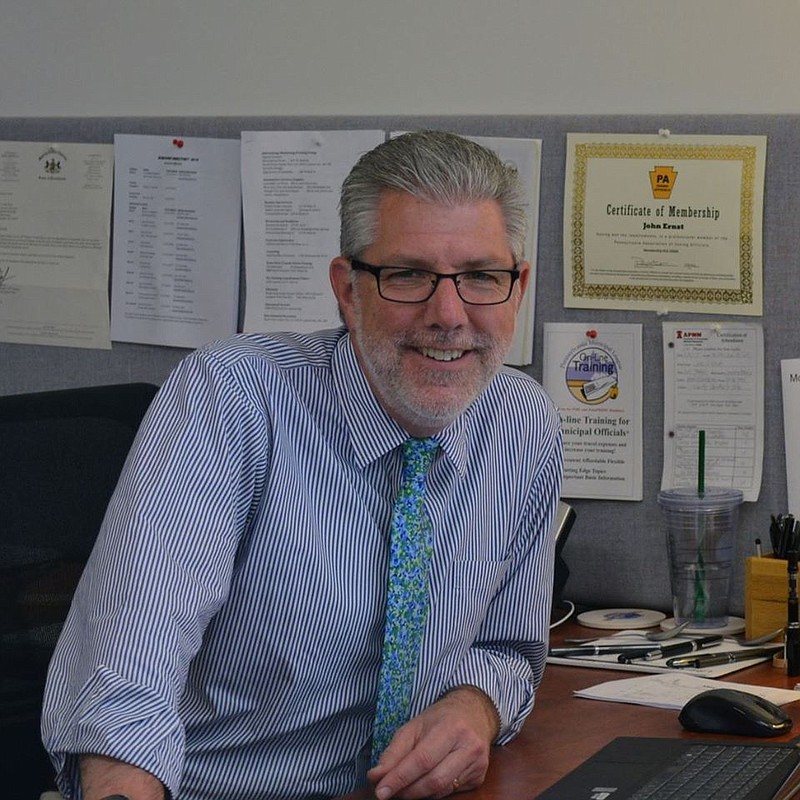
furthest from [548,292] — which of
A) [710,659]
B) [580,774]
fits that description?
[580,774]

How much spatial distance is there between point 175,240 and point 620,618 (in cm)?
84

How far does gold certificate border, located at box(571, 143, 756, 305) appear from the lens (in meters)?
1.67

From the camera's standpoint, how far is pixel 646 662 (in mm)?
1487

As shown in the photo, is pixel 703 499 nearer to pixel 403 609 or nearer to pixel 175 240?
pixel 403 609

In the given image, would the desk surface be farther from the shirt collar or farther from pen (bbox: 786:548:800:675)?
the shirt collar

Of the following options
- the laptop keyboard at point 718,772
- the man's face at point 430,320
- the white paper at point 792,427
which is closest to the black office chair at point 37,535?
the man's face at point 430,320

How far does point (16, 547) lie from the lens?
139 cm

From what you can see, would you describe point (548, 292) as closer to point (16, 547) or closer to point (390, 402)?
point (390, 402)

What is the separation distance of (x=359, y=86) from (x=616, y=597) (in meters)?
0.79

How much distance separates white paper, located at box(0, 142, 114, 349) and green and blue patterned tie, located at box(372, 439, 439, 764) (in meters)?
0.91

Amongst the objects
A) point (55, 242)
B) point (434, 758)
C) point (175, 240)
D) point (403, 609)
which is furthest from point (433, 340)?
point (55, 242)

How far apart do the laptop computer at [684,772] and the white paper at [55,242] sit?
1.17m

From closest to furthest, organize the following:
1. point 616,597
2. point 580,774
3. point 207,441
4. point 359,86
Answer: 1. point 580,774
2. point 207,441
3. point 616,597
4. point 359,86

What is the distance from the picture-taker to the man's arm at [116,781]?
101cm
